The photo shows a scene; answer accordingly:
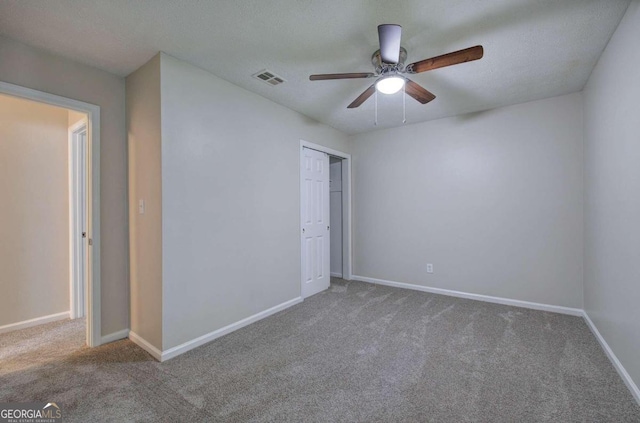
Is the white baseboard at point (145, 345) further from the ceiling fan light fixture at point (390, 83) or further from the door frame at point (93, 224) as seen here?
the ceiling fan light fixture at point (390, 83)

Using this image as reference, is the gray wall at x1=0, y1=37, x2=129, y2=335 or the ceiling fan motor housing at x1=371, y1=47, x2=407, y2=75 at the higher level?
the ceiling fan motor housing at x1=371, y1=47, x2=407, y2=75

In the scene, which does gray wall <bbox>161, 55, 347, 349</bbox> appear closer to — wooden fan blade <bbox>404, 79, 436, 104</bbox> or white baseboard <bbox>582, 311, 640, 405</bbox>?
wooden fan blade <bbox>404, 79, 436, 104</bbox>

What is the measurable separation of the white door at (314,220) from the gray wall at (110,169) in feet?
6.45

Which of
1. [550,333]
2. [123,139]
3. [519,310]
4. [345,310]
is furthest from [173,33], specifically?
[519,310]

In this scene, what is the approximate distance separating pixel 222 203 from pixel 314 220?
63.9 inches

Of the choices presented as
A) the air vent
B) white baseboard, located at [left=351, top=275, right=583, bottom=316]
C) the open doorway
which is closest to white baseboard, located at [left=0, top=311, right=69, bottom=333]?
the air vent

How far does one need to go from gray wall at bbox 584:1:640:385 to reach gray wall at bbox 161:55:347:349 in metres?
2.94

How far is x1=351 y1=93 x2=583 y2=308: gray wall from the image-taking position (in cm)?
317

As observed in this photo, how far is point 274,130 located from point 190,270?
5.93 feet

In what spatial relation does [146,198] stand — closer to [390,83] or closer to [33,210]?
[33,210]

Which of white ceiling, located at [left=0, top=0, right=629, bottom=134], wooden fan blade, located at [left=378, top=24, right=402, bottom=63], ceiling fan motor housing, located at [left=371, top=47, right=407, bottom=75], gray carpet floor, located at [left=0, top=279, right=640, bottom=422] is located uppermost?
white ceiling, located at [left=0, top=0, right=629, bottom=134]

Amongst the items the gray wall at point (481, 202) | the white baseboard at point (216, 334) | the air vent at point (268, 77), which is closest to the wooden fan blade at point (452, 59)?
the air vent at point (268, 77)

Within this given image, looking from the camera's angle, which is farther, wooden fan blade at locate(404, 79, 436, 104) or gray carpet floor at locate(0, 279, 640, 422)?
wooden fan blade at locate(404, 79, 436, 104)

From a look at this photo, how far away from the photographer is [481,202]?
3643 millimetres
